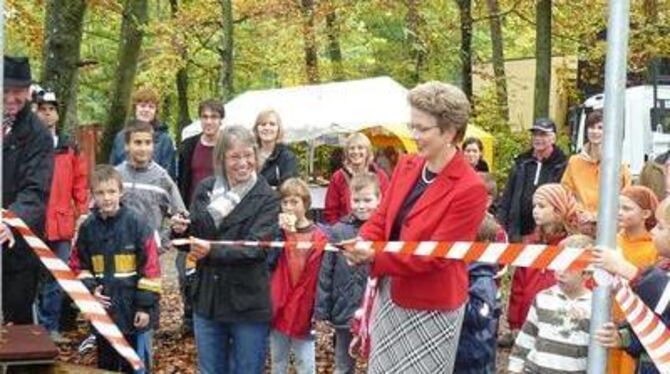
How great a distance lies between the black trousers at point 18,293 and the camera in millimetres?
6500

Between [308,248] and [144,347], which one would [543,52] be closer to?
[308,248]

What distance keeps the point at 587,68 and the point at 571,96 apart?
9.78ft

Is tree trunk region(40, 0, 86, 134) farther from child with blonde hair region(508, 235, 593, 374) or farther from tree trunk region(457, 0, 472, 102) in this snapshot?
tree trunk region(457, 0, 472, 102)

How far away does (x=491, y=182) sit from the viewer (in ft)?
30.8

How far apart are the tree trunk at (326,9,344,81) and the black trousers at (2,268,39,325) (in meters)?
19.8

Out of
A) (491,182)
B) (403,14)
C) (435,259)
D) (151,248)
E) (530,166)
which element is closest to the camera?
(435,259)

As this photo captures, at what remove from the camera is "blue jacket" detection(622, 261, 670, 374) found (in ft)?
14.3

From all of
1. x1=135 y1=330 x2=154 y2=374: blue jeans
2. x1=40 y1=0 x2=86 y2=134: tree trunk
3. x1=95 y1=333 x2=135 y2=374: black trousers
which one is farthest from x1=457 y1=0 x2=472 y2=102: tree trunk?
x1=95 y1=333 x2=135 y2=374: black trousers

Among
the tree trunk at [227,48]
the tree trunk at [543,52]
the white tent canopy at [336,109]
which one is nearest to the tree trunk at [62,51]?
the white tent canopy at [336,109]

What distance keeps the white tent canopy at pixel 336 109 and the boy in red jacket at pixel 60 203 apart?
801 cm

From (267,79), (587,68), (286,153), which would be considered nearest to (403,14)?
(587,68)

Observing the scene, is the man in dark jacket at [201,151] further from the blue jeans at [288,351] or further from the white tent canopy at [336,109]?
the white tent canopy at [336,109]

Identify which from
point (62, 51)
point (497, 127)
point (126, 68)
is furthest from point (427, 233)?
point (497, 127)

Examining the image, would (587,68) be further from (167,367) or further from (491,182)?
(167,367)
